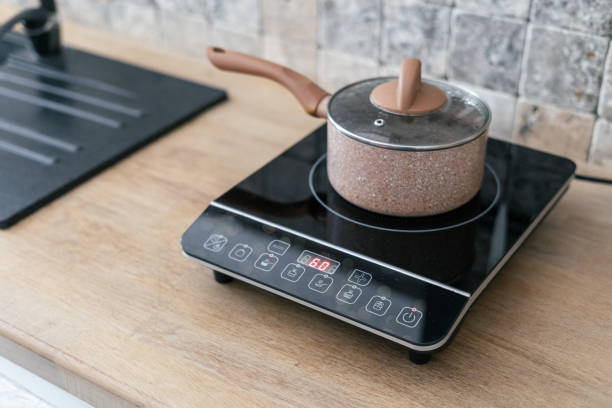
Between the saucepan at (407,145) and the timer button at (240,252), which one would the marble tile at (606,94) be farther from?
the timer button at (240,252)

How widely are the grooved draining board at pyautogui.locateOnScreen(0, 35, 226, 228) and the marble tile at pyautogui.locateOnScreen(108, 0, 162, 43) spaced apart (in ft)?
0.43

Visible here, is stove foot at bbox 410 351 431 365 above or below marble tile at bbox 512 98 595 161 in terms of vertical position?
below

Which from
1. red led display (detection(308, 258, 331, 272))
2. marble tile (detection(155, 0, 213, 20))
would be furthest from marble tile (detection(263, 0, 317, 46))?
red led display (detection(308, 258, 331, 272))

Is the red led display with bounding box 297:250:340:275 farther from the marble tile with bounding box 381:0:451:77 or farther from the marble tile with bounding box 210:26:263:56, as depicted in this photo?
the marble tile with bounding box 210:26:263:56

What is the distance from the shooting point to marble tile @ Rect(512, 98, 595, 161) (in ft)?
3.12

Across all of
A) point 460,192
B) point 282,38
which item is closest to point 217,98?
point 282,38

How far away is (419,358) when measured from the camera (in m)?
0.64

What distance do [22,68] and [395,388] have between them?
933 mm

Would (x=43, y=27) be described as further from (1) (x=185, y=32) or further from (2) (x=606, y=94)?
(2) (x=606, y=94)

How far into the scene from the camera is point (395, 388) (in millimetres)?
621

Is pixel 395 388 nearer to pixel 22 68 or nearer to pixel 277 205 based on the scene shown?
pixel 277 205

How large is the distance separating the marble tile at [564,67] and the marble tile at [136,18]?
28.5 inches

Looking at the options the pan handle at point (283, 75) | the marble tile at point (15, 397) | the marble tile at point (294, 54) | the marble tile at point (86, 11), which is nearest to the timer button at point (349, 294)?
the pan handle at point (283, 75)

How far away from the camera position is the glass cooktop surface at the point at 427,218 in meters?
0.68
